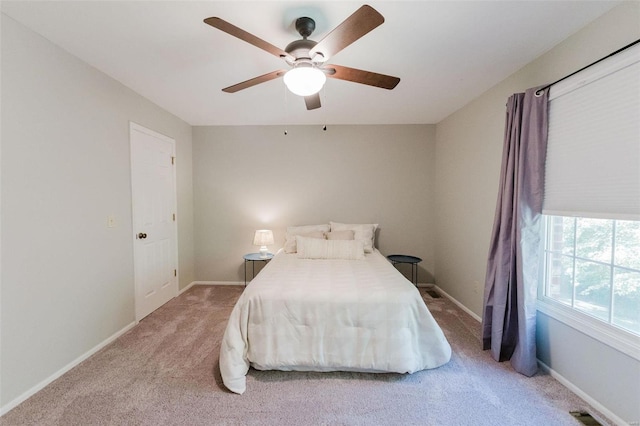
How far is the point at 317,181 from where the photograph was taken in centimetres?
376

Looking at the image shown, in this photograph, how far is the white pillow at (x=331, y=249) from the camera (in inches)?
114

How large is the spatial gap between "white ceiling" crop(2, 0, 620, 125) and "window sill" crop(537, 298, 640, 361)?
72.4 inches

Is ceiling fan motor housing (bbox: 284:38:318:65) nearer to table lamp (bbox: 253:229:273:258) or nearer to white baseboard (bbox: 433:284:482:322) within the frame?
table lamp (bbox: 253:229:273:258)

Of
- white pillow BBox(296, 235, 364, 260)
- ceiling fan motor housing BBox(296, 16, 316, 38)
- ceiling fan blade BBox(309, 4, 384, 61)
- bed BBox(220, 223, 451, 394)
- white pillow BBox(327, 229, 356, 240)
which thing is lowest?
bed BBox(220, 223, 451, 394)

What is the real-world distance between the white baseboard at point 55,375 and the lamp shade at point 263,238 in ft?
5.21

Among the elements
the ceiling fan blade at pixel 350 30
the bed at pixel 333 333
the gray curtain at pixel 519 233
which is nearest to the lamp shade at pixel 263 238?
the bed at pixel 333 333

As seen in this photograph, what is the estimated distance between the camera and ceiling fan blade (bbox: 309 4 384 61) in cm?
115

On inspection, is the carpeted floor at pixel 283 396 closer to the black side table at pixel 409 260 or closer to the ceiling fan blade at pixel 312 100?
the black side table at pixel 409 260

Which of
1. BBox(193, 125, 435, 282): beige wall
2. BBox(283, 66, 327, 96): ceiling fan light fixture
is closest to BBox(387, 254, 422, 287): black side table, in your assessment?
BBox(193, 125, 435, 282): beige wall

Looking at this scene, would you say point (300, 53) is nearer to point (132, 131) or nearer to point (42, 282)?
point (132, 131)

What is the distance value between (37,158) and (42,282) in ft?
2.76

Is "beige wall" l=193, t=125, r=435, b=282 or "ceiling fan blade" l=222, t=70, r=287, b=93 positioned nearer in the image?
"ceiling fan blade" l=222, t=70, r=287, b=93

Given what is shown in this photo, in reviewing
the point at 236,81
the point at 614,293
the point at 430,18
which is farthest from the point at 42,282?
the point at 614,293

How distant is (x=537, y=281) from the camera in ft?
6.25
